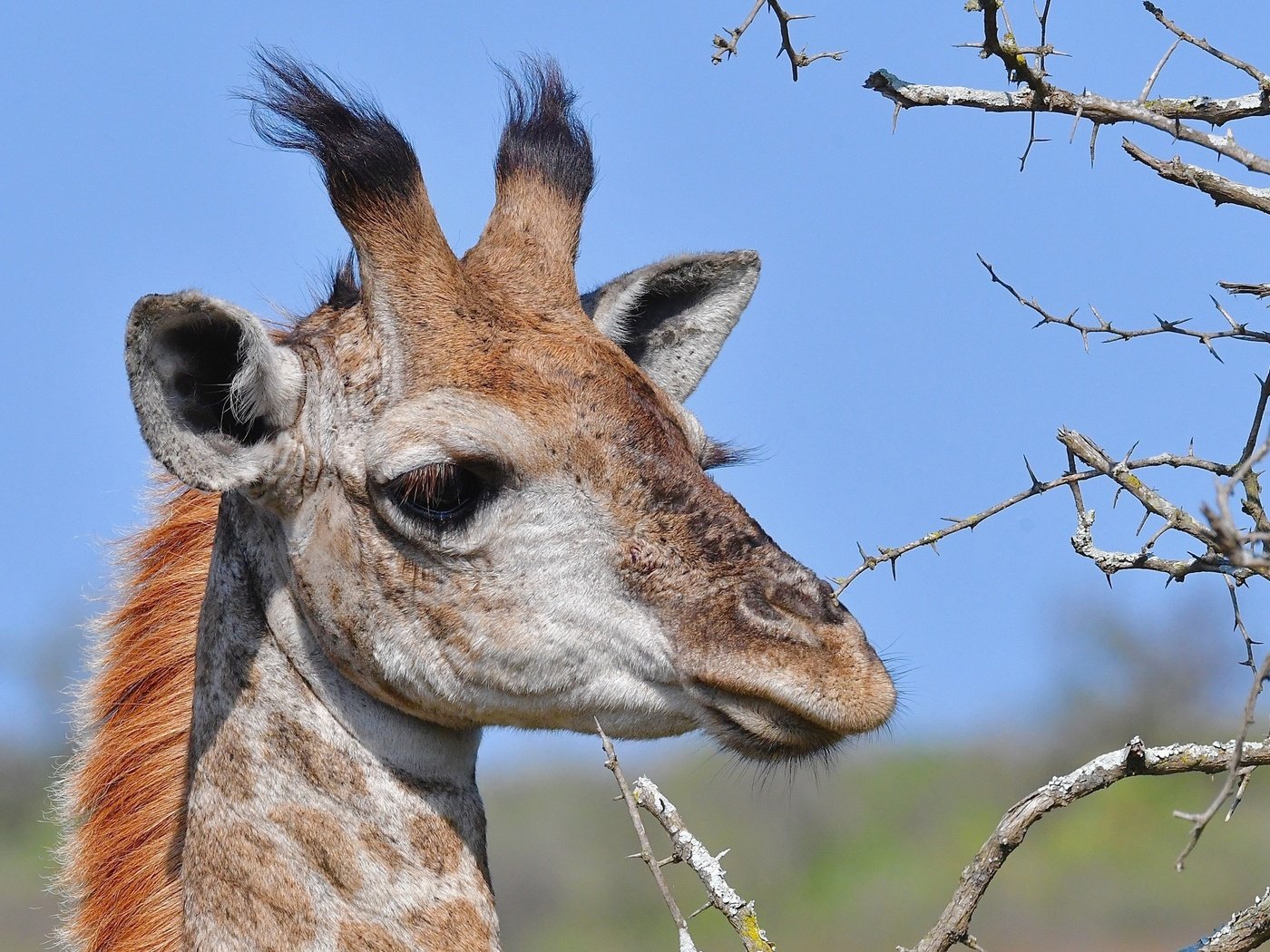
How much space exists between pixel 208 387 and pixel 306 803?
135cm

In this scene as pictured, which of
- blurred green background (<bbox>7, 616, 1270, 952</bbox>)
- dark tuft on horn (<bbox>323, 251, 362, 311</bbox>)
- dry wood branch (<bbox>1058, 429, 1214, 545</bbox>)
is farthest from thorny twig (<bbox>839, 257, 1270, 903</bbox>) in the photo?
blurred green background (<bbox>7, 616, 1270, 952</bbox>)

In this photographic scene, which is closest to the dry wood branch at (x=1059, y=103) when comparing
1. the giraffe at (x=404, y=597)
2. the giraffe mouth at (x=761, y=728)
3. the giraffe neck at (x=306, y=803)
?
the giraffe at (x=404, y=597)

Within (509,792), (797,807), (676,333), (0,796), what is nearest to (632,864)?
(797,807)

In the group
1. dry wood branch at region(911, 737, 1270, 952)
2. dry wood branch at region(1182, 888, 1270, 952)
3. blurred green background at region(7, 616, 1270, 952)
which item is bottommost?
dry wood branch at region(1182, 888, 1270, 952)

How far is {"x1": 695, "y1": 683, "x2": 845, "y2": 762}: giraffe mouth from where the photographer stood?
179 inches

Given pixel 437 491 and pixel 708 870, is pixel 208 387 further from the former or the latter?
pixel 708 870

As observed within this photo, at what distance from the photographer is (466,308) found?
5082 mm

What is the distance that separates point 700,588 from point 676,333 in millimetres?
1929

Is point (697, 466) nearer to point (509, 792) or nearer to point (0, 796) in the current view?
point (0, 796)

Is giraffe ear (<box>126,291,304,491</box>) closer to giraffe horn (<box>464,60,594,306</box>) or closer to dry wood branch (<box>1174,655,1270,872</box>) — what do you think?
giraffe horn (<box>464,60,594,306</box>)

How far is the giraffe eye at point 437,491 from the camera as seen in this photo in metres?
4.67

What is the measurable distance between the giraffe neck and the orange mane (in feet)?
0.84

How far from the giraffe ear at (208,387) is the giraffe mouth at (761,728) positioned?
1.62 meters

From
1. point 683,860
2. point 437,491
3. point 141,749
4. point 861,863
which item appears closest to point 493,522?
point 437,491
